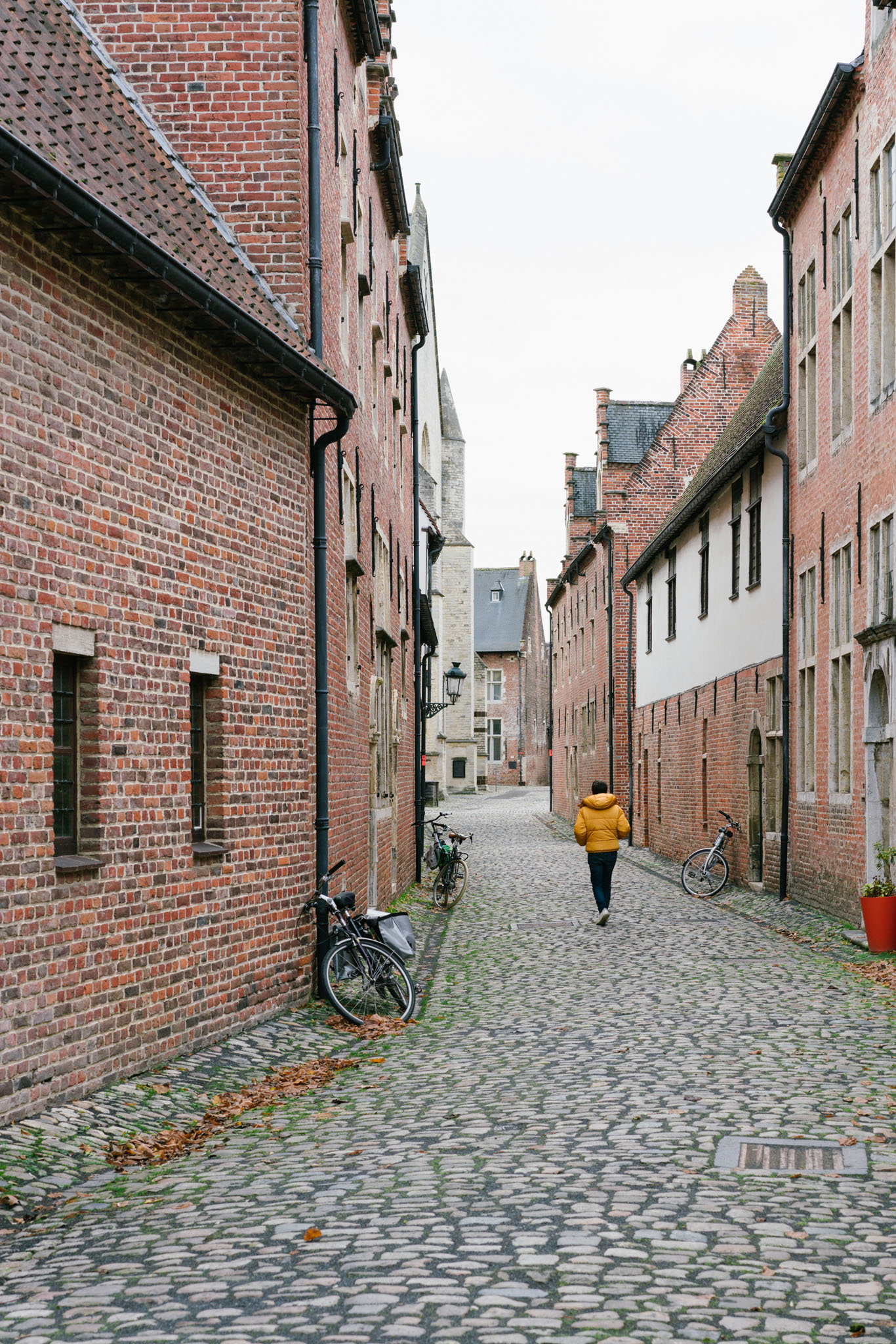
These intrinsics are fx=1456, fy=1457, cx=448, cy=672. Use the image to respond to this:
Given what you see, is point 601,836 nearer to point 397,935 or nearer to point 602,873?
point 602,873

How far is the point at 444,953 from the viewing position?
14.5 m

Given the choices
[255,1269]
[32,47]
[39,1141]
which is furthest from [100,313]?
[255,1269]

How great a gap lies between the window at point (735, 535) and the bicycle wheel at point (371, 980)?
12.9 metres

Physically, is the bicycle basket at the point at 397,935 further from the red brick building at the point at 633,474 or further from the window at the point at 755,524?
the red brick building at the point at 633,474

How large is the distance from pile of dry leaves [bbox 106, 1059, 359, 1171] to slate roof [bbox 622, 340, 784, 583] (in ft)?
42.1

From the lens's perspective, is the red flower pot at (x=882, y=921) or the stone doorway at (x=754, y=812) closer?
the red flower pot at (x=882, y=921)

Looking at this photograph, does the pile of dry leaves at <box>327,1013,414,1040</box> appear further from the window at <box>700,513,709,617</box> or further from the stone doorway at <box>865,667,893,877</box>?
the window at <box>700,513,709,617</box>

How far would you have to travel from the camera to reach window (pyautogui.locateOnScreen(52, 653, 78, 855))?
24.5 feet

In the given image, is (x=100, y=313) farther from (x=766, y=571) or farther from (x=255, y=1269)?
(x=766, y=571)

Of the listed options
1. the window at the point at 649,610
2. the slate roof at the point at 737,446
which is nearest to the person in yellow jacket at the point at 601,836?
the slate roof at the point at 737,446

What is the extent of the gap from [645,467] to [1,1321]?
33858 millimetres

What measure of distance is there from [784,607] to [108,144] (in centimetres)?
1167

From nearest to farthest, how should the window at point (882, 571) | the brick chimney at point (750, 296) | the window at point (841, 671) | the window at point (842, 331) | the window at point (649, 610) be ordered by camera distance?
the window at point (882, 571)
the window at point (841, 671)
the window at point (842, 331)
the window at point (649, 610)
the brick chimney at point (750, 296)

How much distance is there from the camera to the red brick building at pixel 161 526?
→ 6918 millimetres
